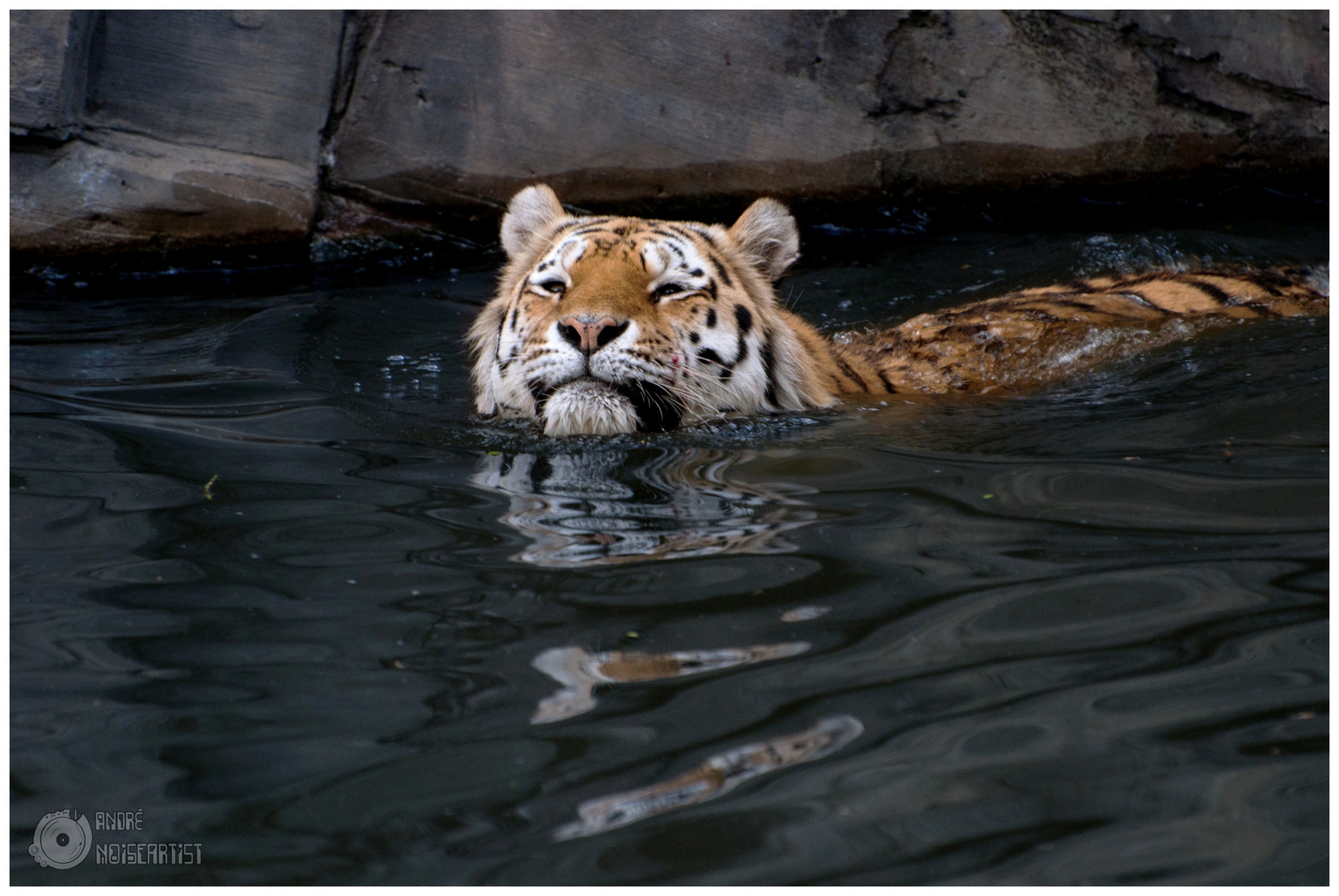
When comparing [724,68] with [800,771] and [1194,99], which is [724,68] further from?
[800,771]

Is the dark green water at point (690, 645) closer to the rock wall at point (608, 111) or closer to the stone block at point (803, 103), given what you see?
the rock wall at point (608, 111)

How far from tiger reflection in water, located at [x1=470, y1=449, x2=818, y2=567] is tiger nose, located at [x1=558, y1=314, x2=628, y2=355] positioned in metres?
0.31

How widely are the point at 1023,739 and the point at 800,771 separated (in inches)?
13.7

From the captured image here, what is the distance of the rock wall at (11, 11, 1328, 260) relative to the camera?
6.02 m

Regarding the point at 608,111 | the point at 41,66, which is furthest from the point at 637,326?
the point at 41,66

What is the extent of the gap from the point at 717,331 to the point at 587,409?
57 centimetres

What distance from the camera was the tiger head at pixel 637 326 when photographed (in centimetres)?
334

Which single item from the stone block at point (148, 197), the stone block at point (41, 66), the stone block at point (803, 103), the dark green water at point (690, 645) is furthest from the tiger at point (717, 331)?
the stone block at point (41, 66)

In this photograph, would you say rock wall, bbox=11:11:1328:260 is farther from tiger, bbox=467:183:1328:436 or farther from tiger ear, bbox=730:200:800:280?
tiger ear, bbox=730:200:800:280

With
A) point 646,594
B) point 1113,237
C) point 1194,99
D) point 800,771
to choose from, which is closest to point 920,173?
point 1113,237

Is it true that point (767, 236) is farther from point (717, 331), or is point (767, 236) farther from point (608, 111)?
point (608, 111)

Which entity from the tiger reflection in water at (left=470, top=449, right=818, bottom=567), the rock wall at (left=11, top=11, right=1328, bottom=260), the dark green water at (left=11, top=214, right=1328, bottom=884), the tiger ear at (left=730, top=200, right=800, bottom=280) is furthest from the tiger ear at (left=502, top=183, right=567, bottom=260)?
the rock wall at (left=11, top=11, right=1328, bottom=260)

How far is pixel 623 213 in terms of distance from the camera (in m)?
6.57

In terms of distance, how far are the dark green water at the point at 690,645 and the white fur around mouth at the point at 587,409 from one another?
0.08 m
